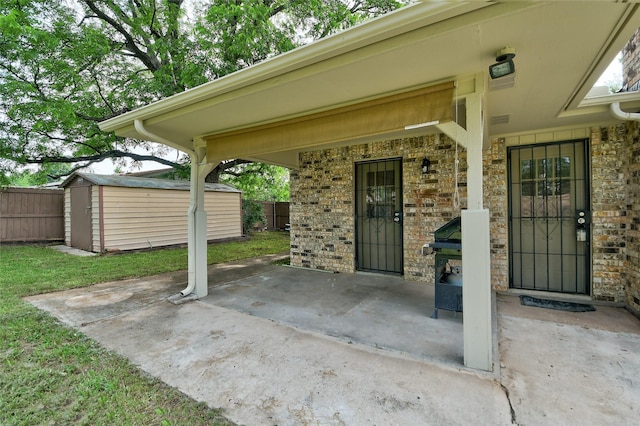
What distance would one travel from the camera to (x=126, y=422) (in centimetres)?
176

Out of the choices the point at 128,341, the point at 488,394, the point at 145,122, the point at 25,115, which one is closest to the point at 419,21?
the point at 488,394

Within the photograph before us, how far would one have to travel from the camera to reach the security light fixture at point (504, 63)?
78.0 inches

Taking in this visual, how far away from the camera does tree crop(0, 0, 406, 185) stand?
7.73 meters

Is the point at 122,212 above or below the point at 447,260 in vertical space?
above

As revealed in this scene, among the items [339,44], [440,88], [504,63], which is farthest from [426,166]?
[339,44]

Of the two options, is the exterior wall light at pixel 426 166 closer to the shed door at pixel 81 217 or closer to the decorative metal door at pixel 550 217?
the decorative metal door at pixel 550 217

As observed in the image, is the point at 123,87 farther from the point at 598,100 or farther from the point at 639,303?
→ the point at 639,303

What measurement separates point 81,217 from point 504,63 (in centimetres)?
1056

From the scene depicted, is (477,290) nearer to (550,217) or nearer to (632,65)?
(550,217)

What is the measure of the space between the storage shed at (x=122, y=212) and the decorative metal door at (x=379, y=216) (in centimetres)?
677

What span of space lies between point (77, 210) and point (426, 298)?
32.6ft

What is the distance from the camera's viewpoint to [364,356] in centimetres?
256

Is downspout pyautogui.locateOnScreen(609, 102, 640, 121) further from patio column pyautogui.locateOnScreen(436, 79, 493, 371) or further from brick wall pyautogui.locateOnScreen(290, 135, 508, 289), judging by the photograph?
patio column pyautogui.locateOnScreen(436, 79, 493, 371)

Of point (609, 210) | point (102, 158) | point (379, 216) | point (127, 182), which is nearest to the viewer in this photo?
point (609, 210)
